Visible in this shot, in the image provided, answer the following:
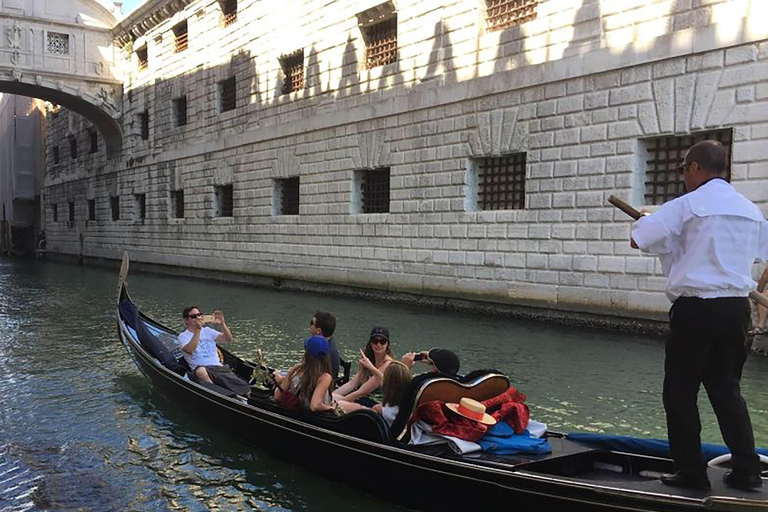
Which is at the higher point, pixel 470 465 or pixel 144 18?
pixel 144 18

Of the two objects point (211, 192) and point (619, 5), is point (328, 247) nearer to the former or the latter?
point (211, 192)

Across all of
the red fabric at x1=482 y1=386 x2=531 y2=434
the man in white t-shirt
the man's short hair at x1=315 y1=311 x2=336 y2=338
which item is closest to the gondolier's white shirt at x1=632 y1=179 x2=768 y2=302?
the red fabric at x1=482 y1=386 x2=531 y2=434

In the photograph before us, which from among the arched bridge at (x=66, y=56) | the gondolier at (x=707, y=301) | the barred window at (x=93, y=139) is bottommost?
the gondolier at (x=707, y=301)

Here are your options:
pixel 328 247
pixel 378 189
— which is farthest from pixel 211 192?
pixel 378 189

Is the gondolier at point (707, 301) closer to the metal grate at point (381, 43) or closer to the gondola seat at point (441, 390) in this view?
the gondola seat at point (441, 390)

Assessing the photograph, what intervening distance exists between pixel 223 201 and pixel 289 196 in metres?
3.37

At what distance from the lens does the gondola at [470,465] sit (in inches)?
99.7

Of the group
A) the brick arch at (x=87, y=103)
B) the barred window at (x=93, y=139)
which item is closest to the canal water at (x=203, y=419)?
the brick arch at (x=87, y=103)

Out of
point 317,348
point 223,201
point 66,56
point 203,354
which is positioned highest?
point 66,56

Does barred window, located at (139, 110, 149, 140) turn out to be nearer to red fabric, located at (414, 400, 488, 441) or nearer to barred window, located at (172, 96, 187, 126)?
barred window, located at (172, 96, 187, 126)

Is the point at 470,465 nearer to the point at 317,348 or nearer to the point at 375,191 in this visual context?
the point at 317,348

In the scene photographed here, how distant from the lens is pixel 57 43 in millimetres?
22281

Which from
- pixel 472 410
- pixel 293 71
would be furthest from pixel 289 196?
pixel 472 410

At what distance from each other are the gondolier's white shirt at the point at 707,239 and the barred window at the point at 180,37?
1945cm
